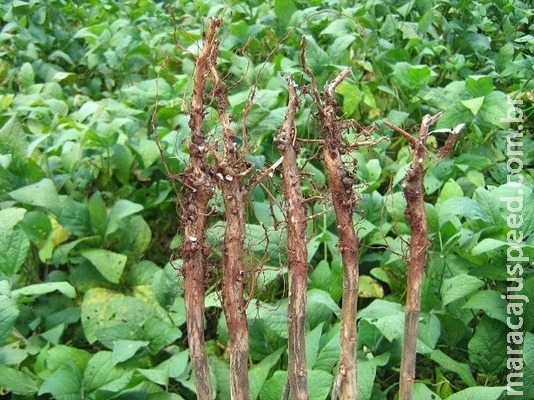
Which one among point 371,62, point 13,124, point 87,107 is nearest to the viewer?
point 13,124

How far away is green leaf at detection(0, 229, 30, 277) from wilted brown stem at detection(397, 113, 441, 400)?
44.0 inches

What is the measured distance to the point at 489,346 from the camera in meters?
1.70

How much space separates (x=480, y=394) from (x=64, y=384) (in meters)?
0.96

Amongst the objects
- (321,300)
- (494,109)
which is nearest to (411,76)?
(494,109)

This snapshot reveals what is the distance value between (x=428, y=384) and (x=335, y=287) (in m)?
0.34

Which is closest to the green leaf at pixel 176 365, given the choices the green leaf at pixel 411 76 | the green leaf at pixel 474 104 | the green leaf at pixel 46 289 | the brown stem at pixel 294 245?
the green leaf at pixel 46 289

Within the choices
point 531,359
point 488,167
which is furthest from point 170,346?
point 488,167

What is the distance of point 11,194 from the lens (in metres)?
2.17

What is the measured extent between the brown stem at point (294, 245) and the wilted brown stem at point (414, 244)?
0.18 metres

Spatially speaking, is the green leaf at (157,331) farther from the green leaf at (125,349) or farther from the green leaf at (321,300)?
the green leaf at (321,300)

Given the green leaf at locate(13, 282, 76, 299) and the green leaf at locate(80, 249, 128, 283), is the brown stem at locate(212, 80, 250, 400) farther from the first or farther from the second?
the green leaf at locate(80, 249, 128, 283)

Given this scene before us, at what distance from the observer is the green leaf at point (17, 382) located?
68.3 inches

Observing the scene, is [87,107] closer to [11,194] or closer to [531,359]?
[11,194]

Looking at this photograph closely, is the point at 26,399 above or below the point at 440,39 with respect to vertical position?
below
